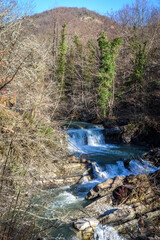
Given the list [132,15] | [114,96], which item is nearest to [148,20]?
[132,15]

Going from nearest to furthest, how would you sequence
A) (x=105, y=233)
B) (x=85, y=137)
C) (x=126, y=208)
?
1. (x=105, y=233)
2. (x=126, y=208)
3. (x=85, y=137)

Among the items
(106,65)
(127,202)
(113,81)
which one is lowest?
(127,202)

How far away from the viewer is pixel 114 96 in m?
16.9

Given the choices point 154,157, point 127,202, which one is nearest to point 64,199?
point 127,202

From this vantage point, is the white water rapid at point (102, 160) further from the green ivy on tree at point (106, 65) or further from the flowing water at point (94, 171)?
the green ivy on tree at point (106, 65)

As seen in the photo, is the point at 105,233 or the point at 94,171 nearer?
the point at 105,233

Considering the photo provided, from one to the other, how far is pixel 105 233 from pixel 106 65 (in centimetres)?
1314

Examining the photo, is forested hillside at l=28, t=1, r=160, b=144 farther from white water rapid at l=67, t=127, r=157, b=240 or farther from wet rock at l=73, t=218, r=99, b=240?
wet rock at l=73, t=218, r=99, b=240

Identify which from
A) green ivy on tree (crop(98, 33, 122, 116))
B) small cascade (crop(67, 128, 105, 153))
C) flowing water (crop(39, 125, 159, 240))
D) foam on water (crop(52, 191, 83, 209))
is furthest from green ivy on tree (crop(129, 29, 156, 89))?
foam on water (crop(52, 191, 83, 209))

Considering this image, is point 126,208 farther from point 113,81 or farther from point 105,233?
point 113,81

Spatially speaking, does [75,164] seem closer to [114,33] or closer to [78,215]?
[78,215]

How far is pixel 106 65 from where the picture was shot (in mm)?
15414

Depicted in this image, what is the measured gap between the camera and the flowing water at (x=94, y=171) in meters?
4.23

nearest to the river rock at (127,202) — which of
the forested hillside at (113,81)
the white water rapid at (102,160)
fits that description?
the white water rapid at (102,160)
